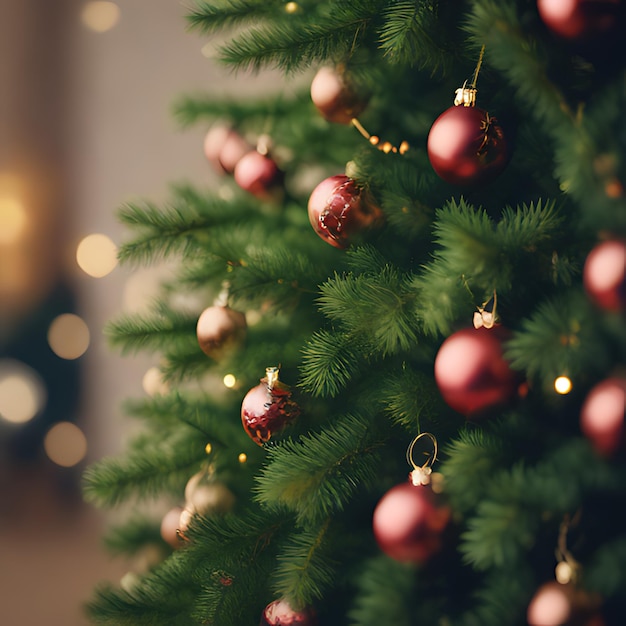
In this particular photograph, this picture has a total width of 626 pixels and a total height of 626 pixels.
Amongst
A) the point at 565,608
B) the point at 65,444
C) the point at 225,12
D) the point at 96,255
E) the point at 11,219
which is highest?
the point at 225,12

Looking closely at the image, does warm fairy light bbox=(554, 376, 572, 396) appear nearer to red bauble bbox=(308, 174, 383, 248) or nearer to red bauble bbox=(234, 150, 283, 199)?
red bauble bbox=(308, 174, 383, 248)

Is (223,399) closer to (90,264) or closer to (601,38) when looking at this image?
(601,38)

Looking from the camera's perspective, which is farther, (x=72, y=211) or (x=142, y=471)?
(x=72, y=211)

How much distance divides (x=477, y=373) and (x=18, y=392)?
140 cm

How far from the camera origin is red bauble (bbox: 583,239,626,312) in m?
0.40

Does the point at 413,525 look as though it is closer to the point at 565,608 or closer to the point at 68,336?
the point at 565,608

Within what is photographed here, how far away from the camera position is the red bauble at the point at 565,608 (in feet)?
1.32

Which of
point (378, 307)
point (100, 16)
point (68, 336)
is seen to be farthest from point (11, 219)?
point (378, 307)

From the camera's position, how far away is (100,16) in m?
1.52

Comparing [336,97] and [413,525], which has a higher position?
[336,97]

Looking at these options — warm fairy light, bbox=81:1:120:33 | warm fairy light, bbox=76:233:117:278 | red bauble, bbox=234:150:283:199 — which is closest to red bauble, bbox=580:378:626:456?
red bauble, bbox=234:150:283:199

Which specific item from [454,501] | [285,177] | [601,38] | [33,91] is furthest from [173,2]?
[454,501]

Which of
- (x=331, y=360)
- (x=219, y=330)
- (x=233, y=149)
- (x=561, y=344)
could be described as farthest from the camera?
(x=233, y=149)

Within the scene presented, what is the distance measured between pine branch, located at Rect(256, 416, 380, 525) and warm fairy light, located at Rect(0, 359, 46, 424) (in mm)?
1208
